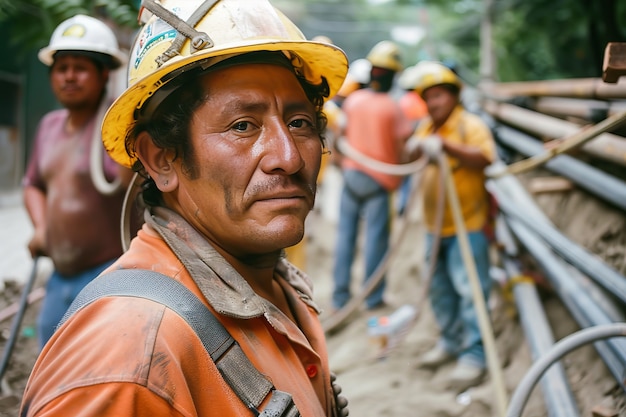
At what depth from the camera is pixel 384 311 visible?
21.6 feet

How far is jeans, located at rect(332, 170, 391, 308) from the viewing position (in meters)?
6.49

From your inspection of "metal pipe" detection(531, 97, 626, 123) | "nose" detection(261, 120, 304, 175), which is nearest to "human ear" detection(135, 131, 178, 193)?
"nose" detection(261, 120, 304, 175)

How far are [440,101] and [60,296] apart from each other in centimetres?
321

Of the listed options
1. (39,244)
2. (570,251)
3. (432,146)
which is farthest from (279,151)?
(432,146)

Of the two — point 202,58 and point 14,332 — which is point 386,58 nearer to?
point 14,332

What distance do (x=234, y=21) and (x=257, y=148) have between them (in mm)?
336

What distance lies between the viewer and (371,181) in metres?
6.48

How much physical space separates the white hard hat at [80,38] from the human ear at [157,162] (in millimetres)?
2041

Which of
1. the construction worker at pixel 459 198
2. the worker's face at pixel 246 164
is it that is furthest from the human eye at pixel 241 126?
the construction worker at pixel 459 198

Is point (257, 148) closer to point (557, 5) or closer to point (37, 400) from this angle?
point (37, 400)

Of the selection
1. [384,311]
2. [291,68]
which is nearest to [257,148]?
[291,68]

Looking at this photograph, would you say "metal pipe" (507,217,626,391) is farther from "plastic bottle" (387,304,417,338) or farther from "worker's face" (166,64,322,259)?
"worker's face" (166,64,322,259)

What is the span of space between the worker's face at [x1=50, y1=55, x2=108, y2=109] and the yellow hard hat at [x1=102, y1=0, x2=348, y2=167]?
200 cm

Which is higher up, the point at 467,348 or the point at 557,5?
the point at 557,5
